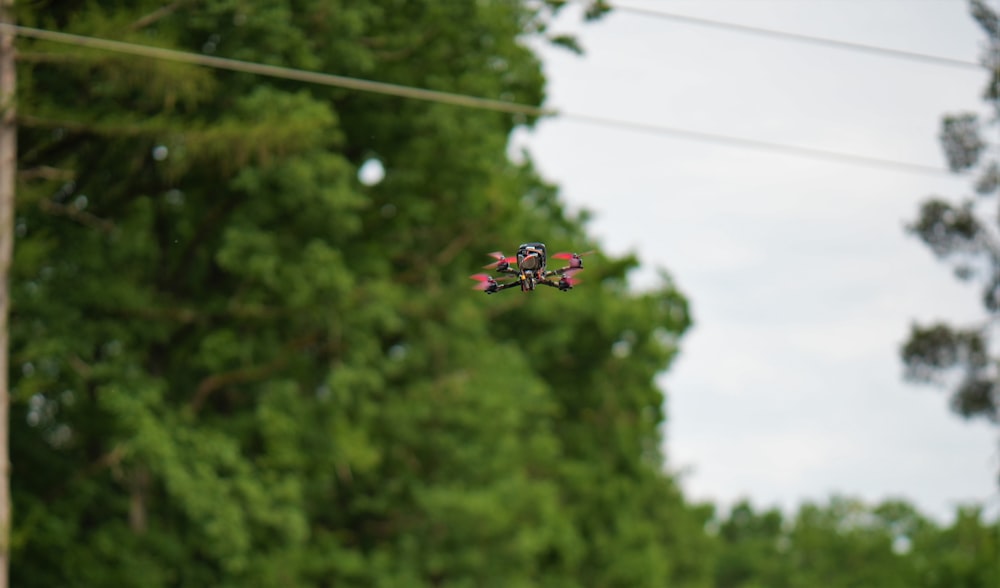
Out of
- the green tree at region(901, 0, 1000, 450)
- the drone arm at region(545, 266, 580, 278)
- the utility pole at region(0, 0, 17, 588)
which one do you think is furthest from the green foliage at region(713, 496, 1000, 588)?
the drone arm at region(545, 266, 580, 278)

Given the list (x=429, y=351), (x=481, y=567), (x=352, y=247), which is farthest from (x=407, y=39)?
(x=481, y=567)

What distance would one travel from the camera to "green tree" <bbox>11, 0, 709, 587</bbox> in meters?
21.2

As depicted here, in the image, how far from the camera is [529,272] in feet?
21.5

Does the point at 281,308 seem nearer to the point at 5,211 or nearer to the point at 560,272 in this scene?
the point at 5,211

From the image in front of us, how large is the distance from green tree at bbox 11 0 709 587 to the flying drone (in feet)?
42.9

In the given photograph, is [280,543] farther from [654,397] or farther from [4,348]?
[654,397]

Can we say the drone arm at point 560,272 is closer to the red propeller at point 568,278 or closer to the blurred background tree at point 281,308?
the red propeller at point 568,278

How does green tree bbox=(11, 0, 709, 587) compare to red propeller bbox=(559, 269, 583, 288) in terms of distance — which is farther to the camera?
green tree bbox=(11, 0, 709, 587)

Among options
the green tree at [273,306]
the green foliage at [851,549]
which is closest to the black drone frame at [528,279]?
the green tree at [273,306]

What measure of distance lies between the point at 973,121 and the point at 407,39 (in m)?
12.1

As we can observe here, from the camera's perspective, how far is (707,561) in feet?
167

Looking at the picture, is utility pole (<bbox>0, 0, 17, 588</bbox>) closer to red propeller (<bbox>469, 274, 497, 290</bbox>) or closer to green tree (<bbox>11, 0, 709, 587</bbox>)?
green tree (<bbox>11, 0, 709, 587</bbox>)

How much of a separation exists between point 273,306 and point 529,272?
19.5 metres

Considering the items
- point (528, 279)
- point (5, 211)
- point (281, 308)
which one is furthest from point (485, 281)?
point (281, 308)
